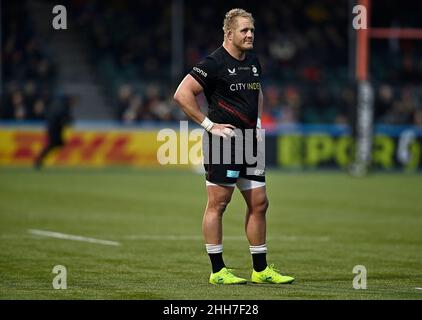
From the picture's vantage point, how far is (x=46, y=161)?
29859 millimetres

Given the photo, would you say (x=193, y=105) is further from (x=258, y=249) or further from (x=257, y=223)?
(x=258, y=249)

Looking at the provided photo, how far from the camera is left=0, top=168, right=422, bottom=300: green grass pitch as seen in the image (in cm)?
902

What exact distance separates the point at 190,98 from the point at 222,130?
40 cm

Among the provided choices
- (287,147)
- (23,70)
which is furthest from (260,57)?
(23,70)

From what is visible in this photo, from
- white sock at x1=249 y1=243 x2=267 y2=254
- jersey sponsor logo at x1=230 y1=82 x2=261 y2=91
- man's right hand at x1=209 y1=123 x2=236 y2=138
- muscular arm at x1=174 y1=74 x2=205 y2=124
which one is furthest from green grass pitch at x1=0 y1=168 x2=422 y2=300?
jersey sponsor logo at x1=230 y1=82 x2=261 y2=91

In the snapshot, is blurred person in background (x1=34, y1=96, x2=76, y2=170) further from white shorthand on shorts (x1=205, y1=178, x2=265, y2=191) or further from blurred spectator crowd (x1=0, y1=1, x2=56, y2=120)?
white shorthand on shorts (x1=205, y1=178, x2=265, y2=191)

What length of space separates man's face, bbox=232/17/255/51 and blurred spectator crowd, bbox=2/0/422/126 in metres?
20.5

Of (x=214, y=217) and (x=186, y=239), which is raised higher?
(x=214, y=217)

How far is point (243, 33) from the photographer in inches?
365

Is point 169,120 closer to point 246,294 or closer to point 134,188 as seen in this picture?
point 134,188

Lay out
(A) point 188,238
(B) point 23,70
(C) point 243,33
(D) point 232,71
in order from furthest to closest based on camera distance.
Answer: (B) point 23,70 → (A) point 188,238 → (D) point 232,71 → (C) point 243,33

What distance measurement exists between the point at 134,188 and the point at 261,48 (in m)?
12.8

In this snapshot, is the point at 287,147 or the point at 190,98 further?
the point at 287,147
